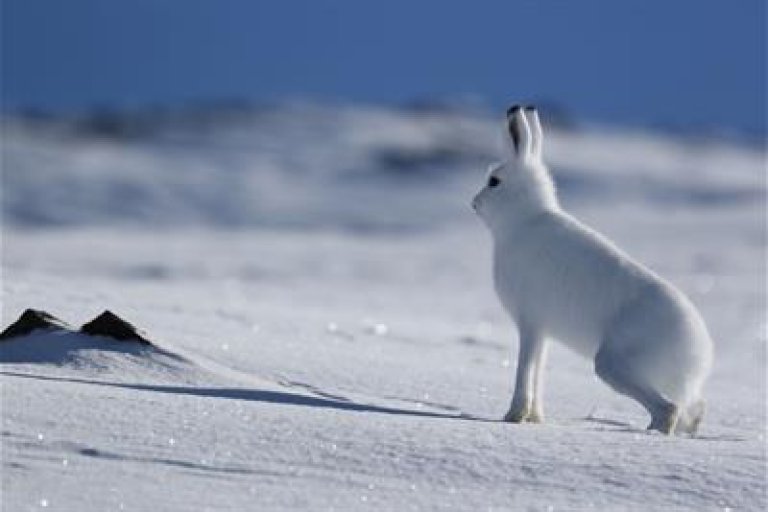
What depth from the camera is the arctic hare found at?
4.39 metres

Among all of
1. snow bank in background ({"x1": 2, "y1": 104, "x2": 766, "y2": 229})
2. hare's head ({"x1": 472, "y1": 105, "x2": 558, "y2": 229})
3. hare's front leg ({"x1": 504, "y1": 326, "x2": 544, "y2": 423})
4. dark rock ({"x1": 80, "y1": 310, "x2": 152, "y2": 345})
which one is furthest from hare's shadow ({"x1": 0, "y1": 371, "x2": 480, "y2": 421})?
snow bank in background ({"x1": 2, "y1": 104, "x2": 766, "y2": 229})

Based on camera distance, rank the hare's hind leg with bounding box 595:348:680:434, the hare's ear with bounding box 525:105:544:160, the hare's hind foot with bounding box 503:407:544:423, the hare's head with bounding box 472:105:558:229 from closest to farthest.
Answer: the hare's hind leg with bounding box 595:348:680:434 < the hare's hind foot with bounding box 503:407:544:423 < the hare's head with bounding box 472:105:558:229 < the hare's ear with bounding box 525:105:544:160

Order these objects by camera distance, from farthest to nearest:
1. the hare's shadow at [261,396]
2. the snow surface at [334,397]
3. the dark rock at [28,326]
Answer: the dark rock at [28,326], the hare's shadow at [261,396], the snow surface at [334,397]

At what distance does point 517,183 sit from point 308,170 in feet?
87.9

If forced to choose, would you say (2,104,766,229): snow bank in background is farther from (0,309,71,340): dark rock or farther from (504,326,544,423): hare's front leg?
→ (504,326,544,423): hare's front leg

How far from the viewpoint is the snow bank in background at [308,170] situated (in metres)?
26.6

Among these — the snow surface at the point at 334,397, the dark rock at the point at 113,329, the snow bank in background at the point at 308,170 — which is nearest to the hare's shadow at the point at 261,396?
the snow surface at the point at 334,397

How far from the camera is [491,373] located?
5.94 m

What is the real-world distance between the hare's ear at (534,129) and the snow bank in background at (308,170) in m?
19.8

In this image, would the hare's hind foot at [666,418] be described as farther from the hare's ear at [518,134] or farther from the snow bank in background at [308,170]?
the snow bank in background at [308,170]

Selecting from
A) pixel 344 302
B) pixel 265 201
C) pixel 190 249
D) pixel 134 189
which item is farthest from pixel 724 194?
pixel 344 302

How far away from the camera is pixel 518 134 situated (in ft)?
17.0

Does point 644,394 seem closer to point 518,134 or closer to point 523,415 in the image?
point 523,415

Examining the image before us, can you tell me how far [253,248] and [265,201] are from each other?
885cm
